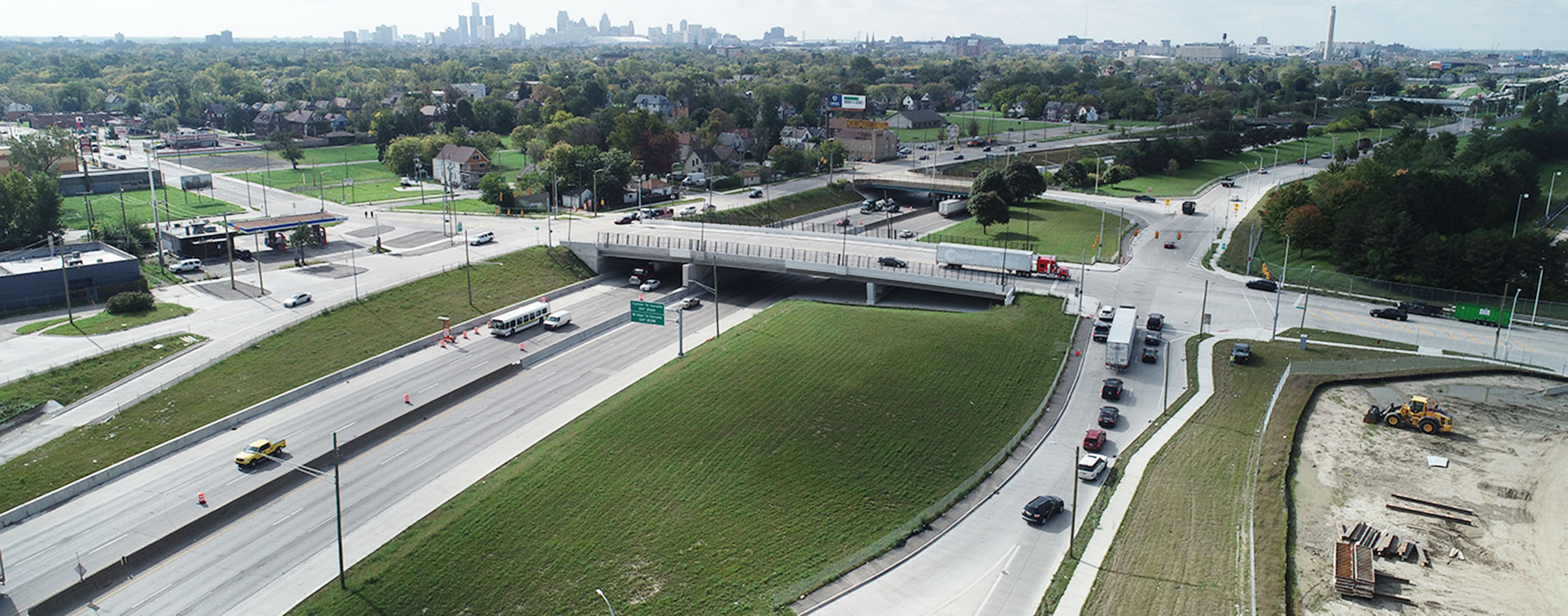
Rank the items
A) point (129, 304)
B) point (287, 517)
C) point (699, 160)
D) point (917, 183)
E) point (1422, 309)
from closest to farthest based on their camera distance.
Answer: point (287, 517) < point (129, 304) < point (1422, 309) < point (917, 183) < point (699, 160)

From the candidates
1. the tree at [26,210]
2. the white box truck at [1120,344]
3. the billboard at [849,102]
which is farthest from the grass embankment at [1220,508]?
the billboard at [849,102]

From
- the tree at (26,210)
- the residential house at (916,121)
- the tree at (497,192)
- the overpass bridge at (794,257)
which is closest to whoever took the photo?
the overpass bridge at (794,257)

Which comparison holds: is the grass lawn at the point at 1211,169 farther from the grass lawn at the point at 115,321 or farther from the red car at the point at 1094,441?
the grass lawn at the point at 115,321

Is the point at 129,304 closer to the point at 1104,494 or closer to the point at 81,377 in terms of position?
the point at 81,377

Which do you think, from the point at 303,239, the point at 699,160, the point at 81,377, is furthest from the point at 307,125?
the point at 81,377

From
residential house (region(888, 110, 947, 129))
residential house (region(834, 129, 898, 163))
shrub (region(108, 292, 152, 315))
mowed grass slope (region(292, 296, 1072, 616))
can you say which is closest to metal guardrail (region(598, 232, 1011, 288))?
mowed grass slope (region(292, 296, 1072, 616))

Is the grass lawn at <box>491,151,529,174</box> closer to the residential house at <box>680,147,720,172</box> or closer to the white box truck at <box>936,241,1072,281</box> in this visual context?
the residential house at <box>680,147,720,172</box>

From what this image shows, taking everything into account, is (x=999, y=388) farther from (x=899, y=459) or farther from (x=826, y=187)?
(x=826, y=187)

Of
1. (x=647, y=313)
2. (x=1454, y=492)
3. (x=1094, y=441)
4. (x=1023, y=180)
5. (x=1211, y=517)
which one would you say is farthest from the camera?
(x=1023, y=180)
